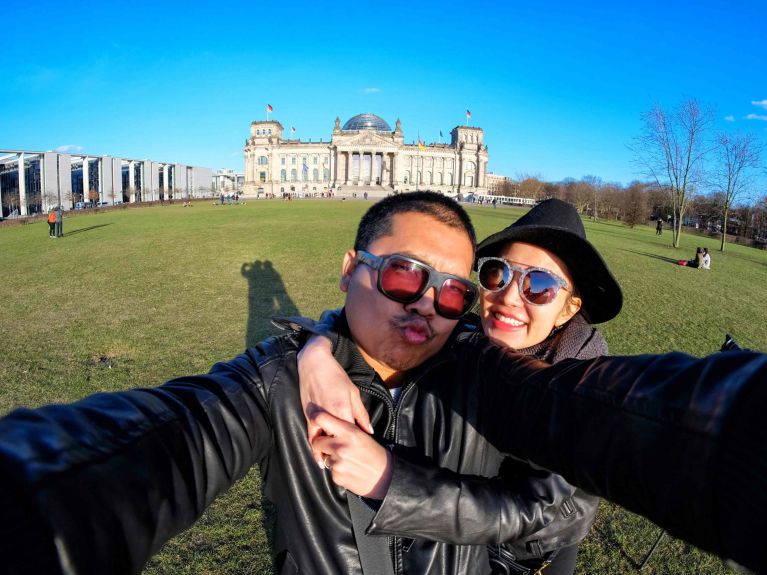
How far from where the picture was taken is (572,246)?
6.97 feet

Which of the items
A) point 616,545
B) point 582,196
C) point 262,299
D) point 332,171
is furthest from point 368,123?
point 616,545

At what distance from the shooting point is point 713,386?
63 cm

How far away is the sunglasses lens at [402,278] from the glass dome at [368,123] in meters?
94.6

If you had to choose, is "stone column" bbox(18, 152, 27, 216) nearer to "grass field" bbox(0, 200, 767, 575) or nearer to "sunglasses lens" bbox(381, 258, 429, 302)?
"grass field" bbox(0, 200, 767, 575)

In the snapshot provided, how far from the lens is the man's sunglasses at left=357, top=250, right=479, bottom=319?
1486 mm

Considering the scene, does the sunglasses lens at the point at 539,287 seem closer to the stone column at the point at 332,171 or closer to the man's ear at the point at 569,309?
the man's ear at the point at 569,309

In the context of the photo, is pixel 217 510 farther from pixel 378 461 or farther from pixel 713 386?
pixel 713 386

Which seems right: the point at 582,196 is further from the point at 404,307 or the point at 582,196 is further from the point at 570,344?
the point at 404,307

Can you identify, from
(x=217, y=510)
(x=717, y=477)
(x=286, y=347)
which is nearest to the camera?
(x=717, y=477)

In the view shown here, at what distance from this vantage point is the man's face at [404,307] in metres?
1.48

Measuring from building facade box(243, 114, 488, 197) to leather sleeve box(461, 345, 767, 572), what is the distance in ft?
265

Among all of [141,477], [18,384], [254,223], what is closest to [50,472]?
[141,477]

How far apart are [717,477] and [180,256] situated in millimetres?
16437

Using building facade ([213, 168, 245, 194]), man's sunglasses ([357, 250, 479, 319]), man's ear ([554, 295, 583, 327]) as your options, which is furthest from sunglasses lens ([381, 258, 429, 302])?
building facade ([213, 168, 245, 194])
